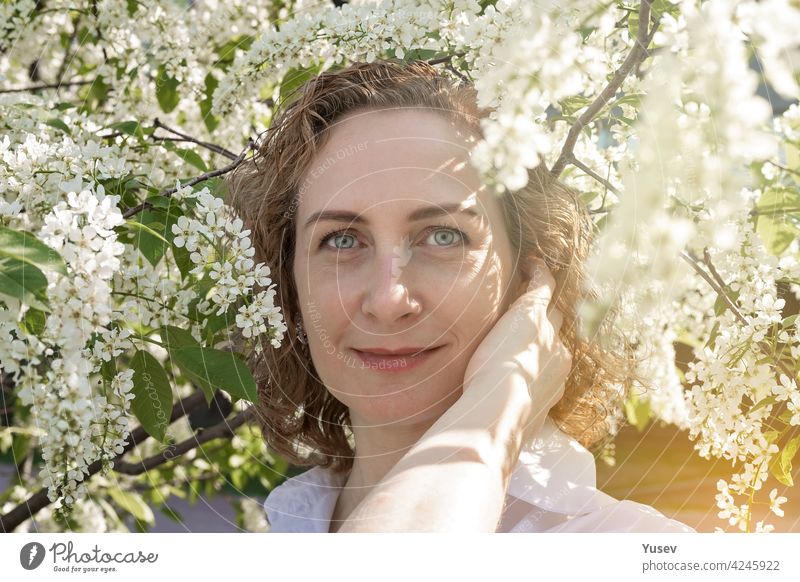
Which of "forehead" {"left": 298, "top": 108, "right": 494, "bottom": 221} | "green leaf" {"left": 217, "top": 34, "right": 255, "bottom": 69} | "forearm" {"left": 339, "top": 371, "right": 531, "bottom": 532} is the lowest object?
"forearm" {"left": 339, "top": 371, "right": 531, "bottom": 532}

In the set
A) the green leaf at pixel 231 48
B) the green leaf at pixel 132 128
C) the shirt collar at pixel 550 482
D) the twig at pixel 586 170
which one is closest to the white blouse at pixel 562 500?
the shirt collar at pixel 550 482

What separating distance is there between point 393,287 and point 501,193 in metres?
0.12

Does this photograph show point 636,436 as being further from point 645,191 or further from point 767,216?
point 645,191

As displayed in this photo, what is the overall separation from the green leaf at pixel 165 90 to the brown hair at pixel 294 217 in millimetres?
221

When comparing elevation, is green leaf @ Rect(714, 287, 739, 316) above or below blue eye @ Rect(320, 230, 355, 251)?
below

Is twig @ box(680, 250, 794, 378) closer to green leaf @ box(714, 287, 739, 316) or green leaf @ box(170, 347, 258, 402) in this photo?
green leaf @ box(714, 287, 739, 316)

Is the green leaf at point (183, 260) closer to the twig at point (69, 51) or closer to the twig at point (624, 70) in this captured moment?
the twig at point (624, 70)

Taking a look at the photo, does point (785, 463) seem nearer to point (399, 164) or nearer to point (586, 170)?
point (586, 170)

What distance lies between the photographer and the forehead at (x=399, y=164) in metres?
0.64

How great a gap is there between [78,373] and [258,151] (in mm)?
338

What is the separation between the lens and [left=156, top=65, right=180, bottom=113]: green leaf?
98 cm

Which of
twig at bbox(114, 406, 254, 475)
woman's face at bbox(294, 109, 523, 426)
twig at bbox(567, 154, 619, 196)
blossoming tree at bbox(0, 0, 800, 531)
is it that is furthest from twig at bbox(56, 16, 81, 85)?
twig at bbox(567, 154, 619, 196)
